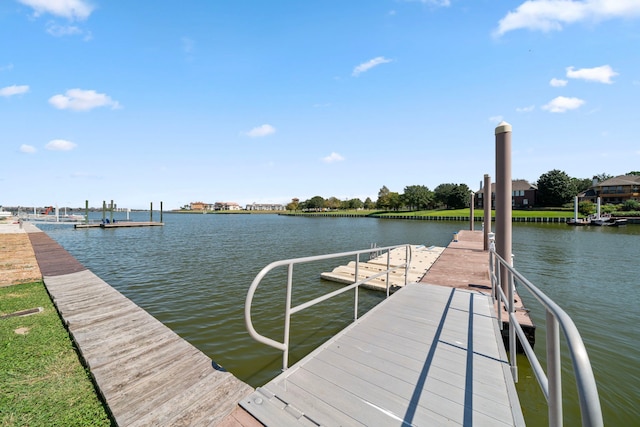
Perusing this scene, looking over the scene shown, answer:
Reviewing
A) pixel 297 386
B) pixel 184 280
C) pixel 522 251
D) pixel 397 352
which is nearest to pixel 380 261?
pixel 184 280

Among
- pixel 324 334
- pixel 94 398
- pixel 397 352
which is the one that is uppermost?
pixel 397 352

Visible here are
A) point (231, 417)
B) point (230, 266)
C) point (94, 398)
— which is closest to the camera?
point (231, 417)

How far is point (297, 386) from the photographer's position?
296 centimetres

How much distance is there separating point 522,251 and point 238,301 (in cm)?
1982

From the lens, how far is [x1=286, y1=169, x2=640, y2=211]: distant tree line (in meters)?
68.2

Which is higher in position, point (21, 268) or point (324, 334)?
point (21, 268)

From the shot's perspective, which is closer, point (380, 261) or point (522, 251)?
point (380, 261)

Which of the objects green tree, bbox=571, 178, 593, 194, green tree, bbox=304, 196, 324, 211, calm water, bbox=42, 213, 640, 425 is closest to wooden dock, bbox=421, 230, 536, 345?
calm water, bbox=42, 213, 640, 425

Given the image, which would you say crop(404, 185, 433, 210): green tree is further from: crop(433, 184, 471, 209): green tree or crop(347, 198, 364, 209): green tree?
crop(347, 198, 364, 209): green tree

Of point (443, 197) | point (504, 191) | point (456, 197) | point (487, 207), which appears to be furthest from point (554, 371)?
point (443, 197)

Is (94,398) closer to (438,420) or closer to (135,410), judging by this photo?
(135,410)

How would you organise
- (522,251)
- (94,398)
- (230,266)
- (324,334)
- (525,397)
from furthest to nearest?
(522,251) → (230,266) → (324,334) → (525,397) → (94,398)

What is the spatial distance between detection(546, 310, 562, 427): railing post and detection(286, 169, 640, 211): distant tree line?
250 ft

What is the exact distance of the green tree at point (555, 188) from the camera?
67375mm
